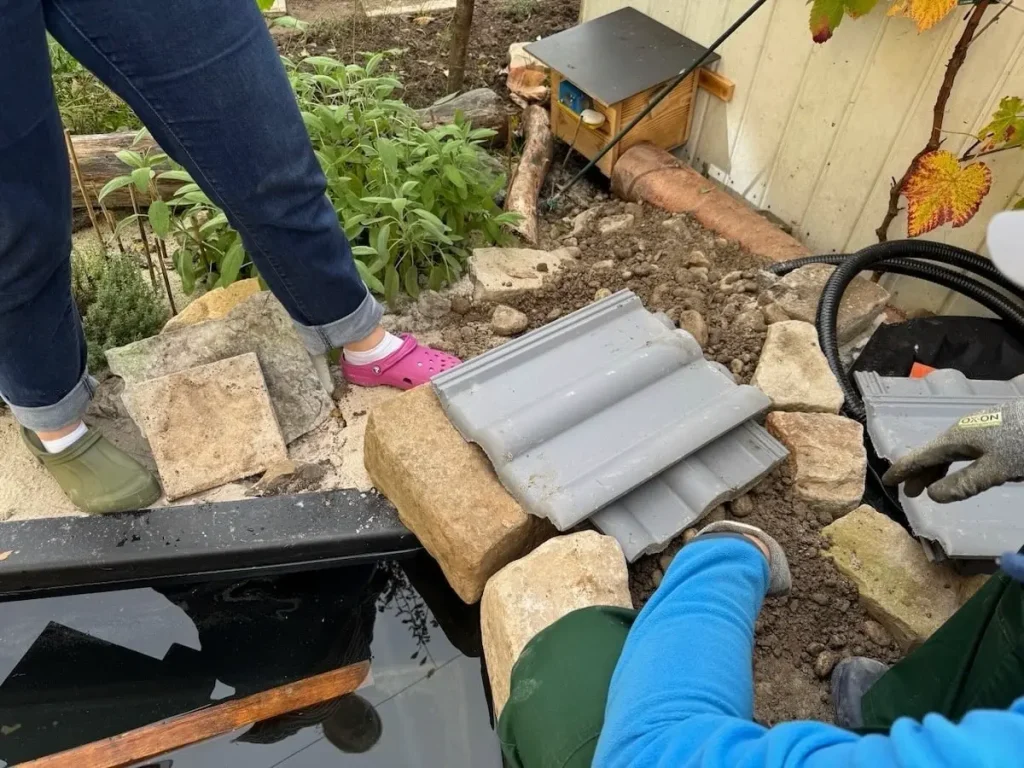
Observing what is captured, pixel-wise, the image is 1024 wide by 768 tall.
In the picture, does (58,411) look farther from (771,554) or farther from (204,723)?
(771,554)

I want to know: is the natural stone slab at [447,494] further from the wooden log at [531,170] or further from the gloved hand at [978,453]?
the wooden log at [531,170]

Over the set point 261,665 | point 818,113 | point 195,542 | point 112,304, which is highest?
point 818,113

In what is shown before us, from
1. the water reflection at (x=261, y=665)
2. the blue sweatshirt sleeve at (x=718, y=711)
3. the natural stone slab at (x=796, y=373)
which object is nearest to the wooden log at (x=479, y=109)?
the natural stone slab at (x=796, y=373)

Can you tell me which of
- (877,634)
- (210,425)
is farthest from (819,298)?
(210,425)

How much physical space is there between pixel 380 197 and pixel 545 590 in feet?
3.89

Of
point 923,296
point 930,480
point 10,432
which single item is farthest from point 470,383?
point 923,296

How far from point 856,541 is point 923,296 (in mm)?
1123

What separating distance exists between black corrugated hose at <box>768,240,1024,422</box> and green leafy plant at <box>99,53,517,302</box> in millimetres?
984

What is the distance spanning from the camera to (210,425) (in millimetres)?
1829

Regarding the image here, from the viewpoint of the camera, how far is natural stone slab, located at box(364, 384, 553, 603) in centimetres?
152

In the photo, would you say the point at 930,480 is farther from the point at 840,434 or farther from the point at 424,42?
the point at 424,42

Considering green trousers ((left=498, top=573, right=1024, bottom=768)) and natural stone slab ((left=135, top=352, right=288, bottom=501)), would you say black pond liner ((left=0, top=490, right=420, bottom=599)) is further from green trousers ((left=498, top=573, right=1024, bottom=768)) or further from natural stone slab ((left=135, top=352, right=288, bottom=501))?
green trousers ((left=498, top=573, right=1024, bottom=768))

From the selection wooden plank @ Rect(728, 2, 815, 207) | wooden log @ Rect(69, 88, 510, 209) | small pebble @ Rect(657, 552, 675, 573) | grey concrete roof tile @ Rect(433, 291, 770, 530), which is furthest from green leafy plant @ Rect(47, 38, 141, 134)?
small pebble @ Rect(657, 552, 675, 573)

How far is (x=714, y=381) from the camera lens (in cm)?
175
